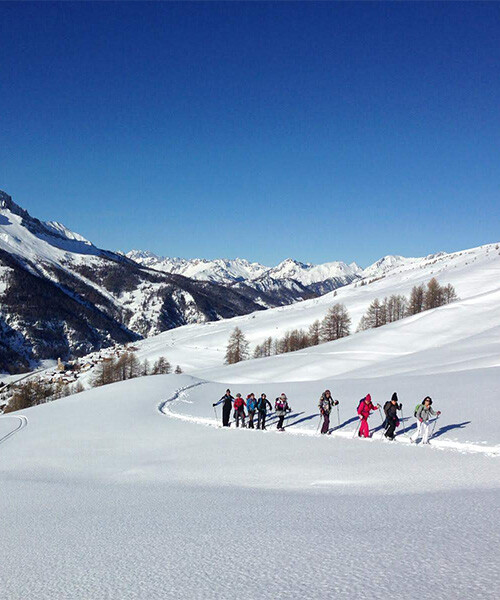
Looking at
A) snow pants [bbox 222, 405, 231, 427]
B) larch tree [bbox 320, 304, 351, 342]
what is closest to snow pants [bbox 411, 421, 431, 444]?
snow pants [bbox 222, 405, 231, 427]

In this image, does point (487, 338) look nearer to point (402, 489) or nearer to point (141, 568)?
point (402, 489)

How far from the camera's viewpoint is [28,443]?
77.3 feet

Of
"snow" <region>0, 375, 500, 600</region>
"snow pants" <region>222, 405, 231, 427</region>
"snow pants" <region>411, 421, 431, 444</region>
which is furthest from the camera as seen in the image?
"snow pants" <region>222, 405, 231, 427</region>

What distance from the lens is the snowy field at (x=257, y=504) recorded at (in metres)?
5.34

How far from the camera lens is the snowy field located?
17.5 feet

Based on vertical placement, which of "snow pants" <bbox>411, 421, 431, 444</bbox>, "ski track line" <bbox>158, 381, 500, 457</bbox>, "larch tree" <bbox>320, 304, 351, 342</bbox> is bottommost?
"ski track line" <bbox>158, 381, 500, 457</bbox>

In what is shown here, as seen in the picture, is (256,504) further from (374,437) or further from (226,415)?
(226,415)

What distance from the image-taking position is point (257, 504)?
980 centimetres

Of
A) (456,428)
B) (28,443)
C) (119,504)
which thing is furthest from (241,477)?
(28,443)

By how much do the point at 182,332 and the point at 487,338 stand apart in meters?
135

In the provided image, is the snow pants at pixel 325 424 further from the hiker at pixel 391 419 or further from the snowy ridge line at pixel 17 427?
the snowy ridge line at pixel 17 427

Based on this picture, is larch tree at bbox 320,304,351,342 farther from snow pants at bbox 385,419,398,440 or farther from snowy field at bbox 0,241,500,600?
snow pants at bbox 385,419,398,440

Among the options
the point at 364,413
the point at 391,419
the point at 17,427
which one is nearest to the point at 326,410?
the point at 364,413

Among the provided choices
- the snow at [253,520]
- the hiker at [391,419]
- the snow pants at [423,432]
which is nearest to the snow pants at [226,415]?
the snow at [253,520]
